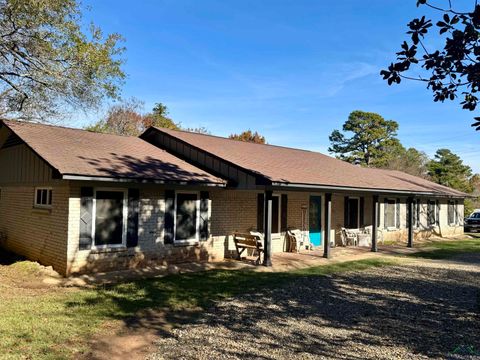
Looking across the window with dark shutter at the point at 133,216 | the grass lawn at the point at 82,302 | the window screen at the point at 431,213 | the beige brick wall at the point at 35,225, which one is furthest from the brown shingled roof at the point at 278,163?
the window screen at the point at 431,213

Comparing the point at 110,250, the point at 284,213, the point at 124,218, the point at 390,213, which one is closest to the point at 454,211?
the point at 390,213

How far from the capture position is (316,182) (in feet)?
45.4

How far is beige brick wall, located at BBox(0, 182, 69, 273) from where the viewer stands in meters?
10.6

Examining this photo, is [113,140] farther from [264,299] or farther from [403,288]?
[403,288]

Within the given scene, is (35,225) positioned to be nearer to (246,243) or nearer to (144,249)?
(144,249)

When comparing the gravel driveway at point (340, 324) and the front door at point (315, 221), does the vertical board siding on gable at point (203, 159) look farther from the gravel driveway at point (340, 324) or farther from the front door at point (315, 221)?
the front door at point (315, 221)

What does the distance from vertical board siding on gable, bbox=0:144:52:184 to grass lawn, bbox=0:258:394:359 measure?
2.47 m

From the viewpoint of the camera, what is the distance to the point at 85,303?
26.2 ft

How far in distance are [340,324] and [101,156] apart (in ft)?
26.1

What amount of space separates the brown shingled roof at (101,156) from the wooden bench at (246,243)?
211 cm

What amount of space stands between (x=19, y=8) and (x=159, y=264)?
7.45 meters

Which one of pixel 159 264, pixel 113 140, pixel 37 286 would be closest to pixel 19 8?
pixel 113 140

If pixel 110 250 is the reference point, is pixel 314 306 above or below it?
below

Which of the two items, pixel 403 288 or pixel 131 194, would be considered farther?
pixel 131 194
